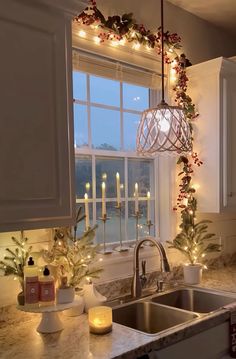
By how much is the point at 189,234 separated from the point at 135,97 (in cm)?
99

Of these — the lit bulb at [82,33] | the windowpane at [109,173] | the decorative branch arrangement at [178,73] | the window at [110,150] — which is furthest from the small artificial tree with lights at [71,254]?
the lit bulb at [82,33]

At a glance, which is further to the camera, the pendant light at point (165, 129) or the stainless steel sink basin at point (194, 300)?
the stainless steel sink basin at point (194, 300)

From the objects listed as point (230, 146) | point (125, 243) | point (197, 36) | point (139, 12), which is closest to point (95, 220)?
point (125, 243)

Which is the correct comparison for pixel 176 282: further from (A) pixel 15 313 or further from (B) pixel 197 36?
(B) pixel 197 36

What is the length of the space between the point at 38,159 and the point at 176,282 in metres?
1.41

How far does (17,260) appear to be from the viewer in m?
1.80

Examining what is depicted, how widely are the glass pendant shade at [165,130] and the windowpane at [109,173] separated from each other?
1.48ft

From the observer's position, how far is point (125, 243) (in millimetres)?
2504

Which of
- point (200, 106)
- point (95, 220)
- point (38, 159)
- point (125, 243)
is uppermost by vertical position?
point (200, 106)

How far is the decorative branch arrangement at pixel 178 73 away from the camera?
228 centimetres

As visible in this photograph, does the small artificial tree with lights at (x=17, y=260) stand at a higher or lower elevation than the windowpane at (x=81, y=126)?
lower

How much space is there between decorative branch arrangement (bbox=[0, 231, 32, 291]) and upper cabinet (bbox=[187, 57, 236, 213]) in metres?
1.33

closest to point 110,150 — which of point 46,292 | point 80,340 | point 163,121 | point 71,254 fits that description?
point 163,121

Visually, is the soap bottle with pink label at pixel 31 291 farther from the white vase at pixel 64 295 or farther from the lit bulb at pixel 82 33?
the lit bulb at pixel 82 33
